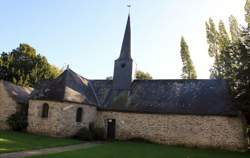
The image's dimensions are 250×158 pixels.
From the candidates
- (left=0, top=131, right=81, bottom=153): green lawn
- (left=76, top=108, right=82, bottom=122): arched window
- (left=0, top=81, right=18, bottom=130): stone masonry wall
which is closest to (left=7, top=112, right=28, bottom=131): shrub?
(left=0, top=81, right=18, bottom=130): stone masonry wall

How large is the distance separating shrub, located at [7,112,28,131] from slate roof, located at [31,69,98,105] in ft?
6.65

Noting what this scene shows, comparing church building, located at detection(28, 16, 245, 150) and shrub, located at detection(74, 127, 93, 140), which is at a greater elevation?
church building, located at detection(28, 16, 245, 150)

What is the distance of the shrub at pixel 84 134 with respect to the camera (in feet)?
68.0

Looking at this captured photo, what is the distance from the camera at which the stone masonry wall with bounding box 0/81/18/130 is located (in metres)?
23.1

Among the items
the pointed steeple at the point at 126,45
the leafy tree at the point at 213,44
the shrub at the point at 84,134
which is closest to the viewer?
the shrub at the point at 84,134

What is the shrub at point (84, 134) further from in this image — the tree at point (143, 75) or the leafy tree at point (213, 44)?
the tree at point (143, 75)

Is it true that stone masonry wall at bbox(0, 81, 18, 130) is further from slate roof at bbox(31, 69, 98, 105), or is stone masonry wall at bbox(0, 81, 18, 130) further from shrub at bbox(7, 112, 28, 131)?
slate roof at bbox(31, 69, 98, 105)

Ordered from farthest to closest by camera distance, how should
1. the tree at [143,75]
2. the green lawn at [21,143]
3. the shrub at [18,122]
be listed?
1. the tree at [143,75]
2. the shrub at [18,122]
3. the green lawn at [21,143]

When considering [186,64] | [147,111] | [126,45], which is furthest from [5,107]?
[186,64]

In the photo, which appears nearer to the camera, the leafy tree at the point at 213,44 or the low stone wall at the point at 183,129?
the low stone wall at the point at 183,129

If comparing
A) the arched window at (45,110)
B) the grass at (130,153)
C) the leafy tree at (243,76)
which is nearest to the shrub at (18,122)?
the arched window at (45,110)

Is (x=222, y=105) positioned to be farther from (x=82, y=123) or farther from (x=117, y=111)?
(x=82, y=123)

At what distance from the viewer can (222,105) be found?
2033cm

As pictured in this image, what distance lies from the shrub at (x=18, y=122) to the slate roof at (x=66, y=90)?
2028mm
